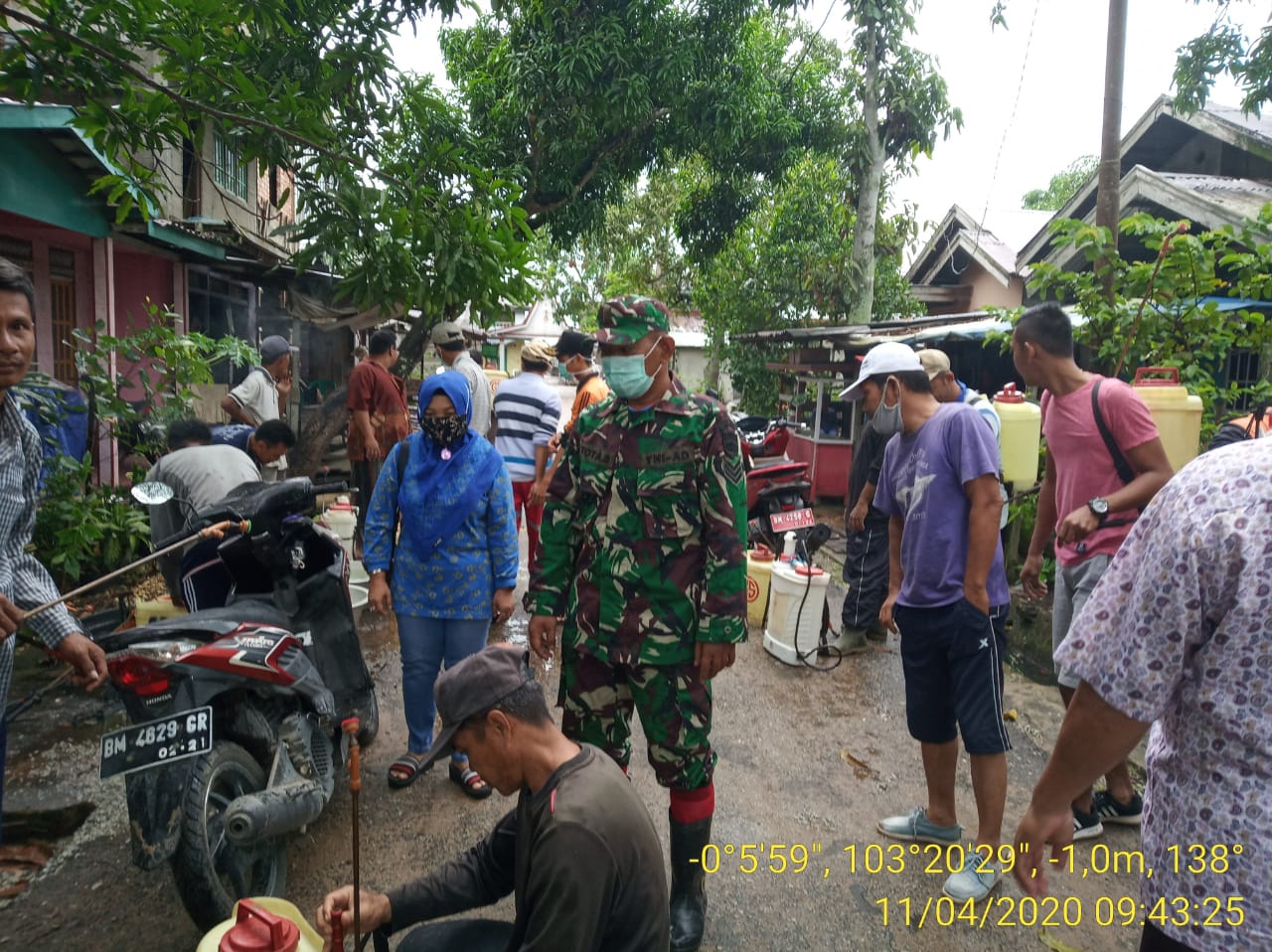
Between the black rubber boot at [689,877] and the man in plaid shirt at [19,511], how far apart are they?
1.80m

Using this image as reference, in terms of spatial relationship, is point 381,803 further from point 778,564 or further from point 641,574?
point 778,564

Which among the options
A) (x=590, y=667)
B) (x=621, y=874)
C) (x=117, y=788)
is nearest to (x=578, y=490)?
(x=590, y=667)

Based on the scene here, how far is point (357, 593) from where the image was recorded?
217 inches

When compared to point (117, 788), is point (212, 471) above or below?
above

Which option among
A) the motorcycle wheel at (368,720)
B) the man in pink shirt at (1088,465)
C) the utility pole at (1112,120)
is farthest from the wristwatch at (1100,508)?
the utility pole at (1112,120)

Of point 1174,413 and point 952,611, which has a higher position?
point 1174,413

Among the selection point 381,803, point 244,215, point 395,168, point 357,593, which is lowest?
point 381,803

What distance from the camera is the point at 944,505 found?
9.99 ft

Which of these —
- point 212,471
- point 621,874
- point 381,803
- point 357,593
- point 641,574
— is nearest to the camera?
point 621,874

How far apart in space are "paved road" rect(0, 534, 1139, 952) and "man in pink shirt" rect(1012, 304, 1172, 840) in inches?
9.1

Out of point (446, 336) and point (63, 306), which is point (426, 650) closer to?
point (446, 336)

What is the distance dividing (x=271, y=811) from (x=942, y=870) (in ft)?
7.99

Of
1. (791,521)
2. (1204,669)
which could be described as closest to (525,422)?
(791,521)

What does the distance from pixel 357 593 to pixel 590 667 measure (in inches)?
131
